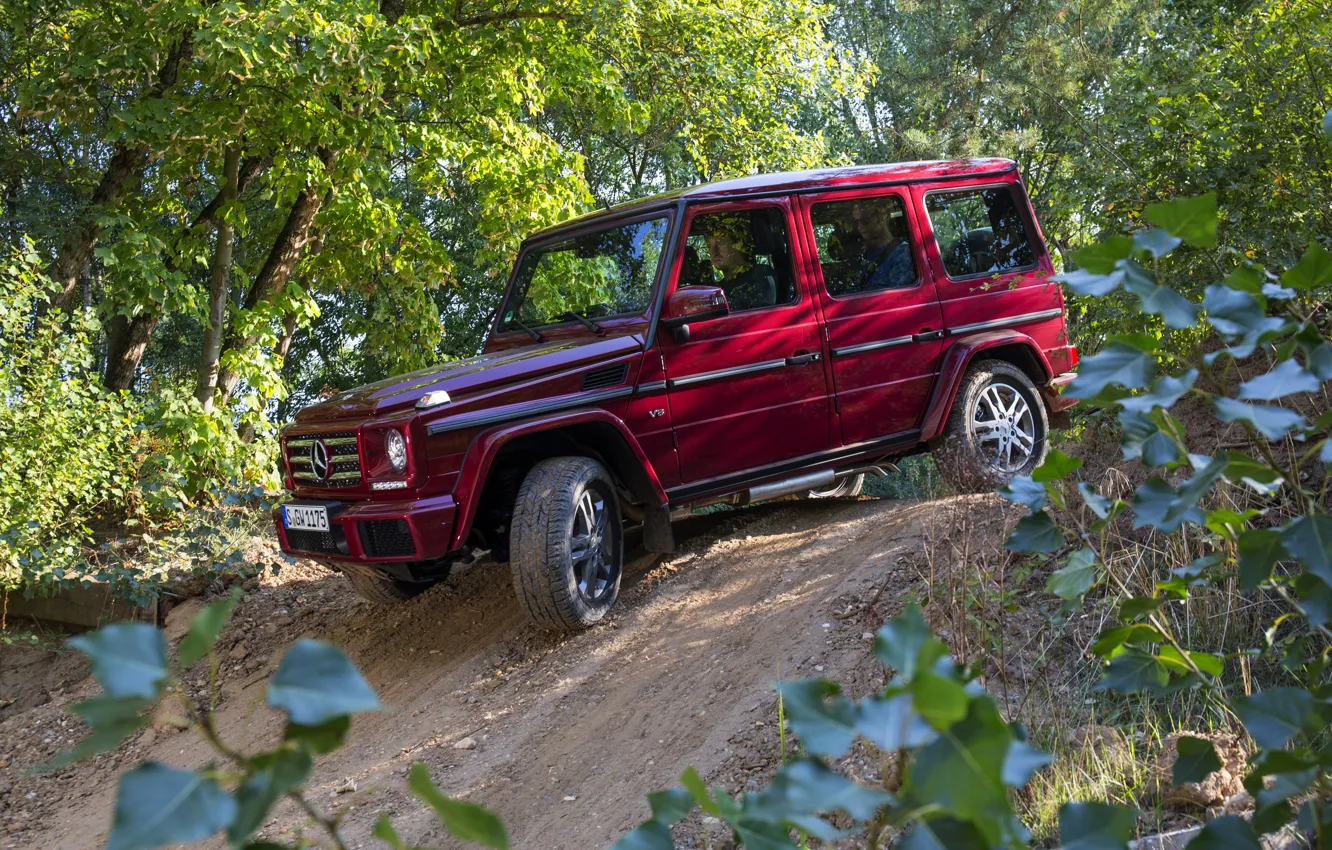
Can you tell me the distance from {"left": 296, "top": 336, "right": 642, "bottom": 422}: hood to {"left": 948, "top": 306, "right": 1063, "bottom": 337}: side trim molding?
6.94 ft

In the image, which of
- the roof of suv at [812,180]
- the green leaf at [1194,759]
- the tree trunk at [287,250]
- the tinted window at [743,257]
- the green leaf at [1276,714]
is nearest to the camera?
the green leaf at [1276,714]

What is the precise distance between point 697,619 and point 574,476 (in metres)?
0.90

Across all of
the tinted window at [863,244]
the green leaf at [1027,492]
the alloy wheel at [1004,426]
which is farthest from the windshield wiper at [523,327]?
→ the green leaf at [1027,492]

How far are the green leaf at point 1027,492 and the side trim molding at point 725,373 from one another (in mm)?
3660

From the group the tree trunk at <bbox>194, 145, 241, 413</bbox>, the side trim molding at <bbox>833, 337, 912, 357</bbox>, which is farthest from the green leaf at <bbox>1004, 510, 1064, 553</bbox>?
the tree trunk at <bbox>194, 145, 241, 413</bbox>

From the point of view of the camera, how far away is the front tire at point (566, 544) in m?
4.59

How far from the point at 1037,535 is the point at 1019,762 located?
0.77 m

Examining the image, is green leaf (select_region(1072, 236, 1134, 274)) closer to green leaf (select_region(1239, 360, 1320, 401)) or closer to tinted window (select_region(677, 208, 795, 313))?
green leaf (select_region(1239, 360, 1320, 401))

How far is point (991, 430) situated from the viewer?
6273mm

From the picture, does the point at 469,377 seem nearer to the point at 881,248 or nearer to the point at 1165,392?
the point at 881,248

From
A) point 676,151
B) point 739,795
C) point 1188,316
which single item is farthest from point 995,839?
point 676,151

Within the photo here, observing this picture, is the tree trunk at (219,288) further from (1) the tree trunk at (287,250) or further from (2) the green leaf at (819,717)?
(2) the green leaf at (819,717)

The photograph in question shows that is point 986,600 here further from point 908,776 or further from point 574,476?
point 908,776

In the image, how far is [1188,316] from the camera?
48.0 inches
